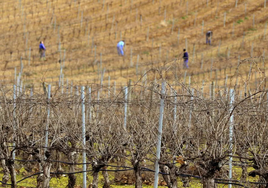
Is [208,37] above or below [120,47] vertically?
above

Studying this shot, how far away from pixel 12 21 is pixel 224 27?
1415 cm

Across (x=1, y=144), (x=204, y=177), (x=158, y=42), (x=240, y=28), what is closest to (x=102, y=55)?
(x=158, y=42)

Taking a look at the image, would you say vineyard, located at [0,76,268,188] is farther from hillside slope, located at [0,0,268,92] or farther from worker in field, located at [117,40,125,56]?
worker in field, located at [117,40,125,56]

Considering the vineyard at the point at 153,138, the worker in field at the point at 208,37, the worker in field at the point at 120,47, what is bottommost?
the vineyard at the point at 153,138

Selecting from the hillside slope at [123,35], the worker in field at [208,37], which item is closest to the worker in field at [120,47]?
the hillside slope at [123,35]

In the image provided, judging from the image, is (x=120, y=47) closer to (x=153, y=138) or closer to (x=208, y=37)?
(x=208, y=37)

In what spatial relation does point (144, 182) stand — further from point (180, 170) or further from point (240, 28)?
point (240, 28)

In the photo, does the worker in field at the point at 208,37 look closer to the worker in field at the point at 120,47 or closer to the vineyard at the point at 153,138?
the worker in field at the point at 120,47

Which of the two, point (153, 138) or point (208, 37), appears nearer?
point (153, 138)

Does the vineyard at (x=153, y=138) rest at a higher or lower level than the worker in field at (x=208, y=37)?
lower

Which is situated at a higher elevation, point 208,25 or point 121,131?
point 208,25

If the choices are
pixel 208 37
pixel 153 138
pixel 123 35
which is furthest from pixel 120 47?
pixel 153 138

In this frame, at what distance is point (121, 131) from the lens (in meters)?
8.66

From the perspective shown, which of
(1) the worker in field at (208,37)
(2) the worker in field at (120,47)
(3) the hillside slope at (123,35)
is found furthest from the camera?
(1) the worker in field at (208,37)
